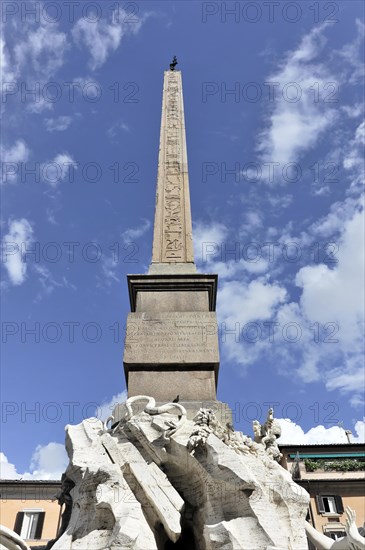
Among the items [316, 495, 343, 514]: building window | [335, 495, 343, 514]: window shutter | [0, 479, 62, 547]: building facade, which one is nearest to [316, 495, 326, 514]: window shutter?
[316, 495, 343, 514]: building window

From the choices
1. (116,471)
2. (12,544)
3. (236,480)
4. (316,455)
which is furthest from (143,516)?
(316,455)

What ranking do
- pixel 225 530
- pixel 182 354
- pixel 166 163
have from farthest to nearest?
pixel 166 163
pixel 182 354
pixel 225 530

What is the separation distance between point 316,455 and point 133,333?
14.1 m

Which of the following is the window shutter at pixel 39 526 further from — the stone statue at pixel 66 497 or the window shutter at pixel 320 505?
the stone statue at pixel 66 497

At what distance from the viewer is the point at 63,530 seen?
15.7ft

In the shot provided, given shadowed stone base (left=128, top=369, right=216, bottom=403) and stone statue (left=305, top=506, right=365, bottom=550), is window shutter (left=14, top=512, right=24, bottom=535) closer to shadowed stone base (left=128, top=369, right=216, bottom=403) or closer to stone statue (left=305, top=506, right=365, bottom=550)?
shadowed stone base (left=128, top=369, right=216, bottom=403)

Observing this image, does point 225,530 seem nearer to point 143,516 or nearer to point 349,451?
point 143,516

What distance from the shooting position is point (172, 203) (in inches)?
316

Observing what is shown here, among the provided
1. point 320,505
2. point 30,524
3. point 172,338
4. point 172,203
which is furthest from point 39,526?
point 172,338

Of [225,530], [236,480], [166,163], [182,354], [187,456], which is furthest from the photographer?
[166,163]

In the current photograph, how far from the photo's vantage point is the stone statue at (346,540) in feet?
13.2

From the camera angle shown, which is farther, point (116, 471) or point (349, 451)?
point (349, 451)

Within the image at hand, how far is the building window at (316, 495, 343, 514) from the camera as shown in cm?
1630

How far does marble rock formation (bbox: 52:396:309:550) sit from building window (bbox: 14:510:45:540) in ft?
40.1
